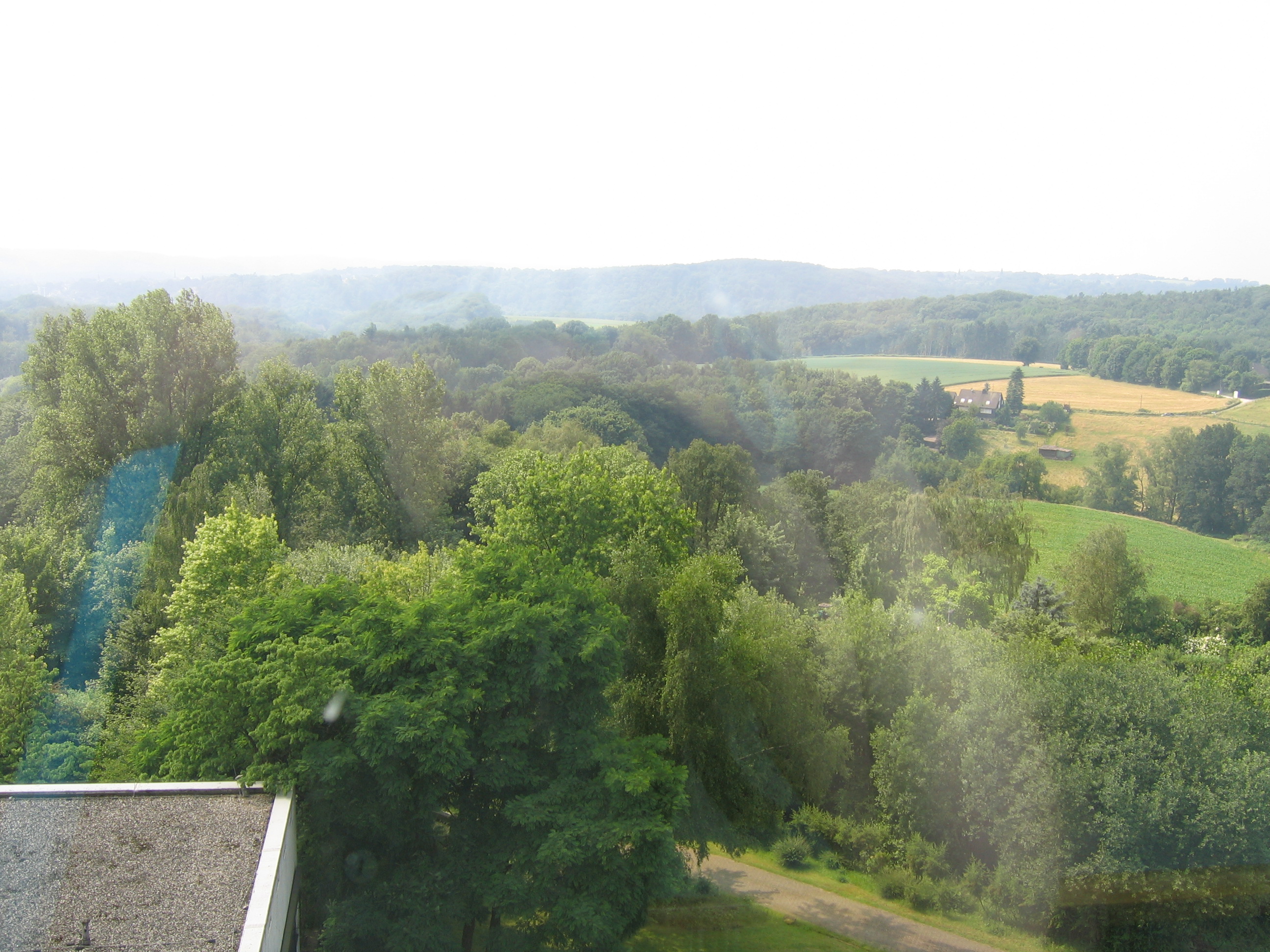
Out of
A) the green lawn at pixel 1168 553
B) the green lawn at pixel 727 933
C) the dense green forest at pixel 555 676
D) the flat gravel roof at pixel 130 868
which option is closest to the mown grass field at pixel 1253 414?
the green lawn at pixel 1168 553

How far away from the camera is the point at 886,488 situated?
145ft

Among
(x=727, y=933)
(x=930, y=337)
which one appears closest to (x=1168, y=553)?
(x=727, y=933)

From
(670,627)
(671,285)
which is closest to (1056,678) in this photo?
(670,627)

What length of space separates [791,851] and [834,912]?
1.94 metres

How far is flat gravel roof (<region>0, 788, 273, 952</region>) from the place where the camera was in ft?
28.1

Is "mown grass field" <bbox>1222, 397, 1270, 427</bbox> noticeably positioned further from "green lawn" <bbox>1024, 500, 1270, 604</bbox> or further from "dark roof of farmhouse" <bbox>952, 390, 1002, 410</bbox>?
"green lawn" <bbox>1024, 500, 1270, 604</bbox>

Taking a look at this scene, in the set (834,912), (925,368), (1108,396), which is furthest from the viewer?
(925,368)

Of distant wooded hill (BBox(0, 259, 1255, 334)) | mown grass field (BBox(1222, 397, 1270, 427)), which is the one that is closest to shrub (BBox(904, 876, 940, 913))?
mown grass field (BBox(1222, 397, 1270, 427))

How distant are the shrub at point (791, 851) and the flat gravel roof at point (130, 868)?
1145 centimetres

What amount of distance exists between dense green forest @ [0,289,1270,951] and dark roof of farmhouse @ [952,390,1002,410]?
5827 cm

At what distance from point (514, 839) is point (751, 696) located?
5.91 metres

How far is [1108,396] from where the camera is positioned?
88688 mm

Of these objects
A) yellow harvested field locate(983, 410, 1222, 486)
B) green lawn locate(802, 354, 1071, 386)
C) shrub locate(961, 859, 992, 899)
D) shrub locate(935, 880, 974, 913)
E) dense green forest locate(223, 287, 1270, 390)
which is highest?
dense green forest locate(223, 287, 1270, 390)

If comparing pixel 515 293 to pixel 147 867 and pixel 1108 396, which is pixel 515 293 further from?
pixel 147 867
